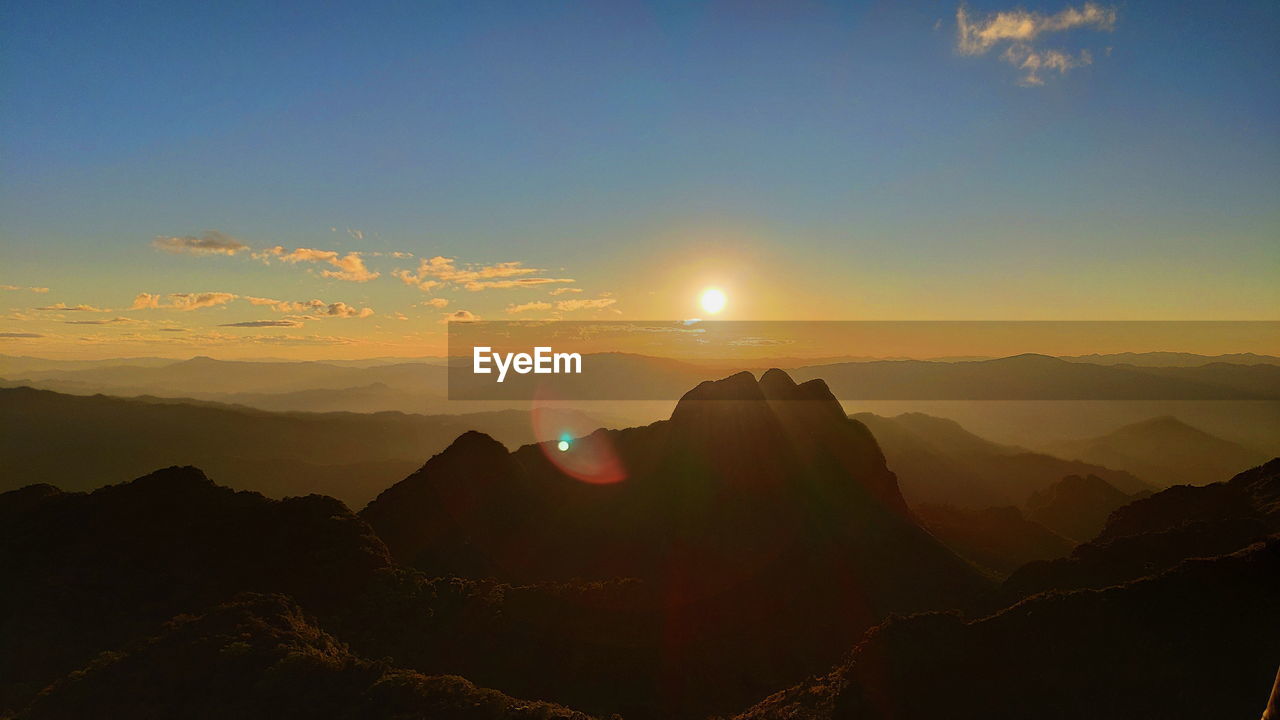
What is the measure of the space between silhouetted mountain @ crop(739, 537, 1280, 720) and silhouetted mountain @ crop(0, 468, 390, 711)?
34.2 m

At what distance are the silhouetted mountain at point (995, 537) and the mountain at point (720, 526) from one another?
11922mm

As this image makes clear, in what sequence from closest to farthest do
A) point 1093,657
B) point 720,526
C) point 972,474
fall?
point 1093,657 < point 720,526 < point 972,474

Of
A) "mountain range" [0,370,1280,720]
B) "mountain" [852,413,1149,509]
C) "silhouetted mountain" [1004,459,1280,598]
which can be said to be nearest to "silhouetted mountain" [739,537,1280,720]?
"mountain range" [0,370,1280,720]

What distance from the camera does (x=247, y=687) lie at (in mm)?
25766

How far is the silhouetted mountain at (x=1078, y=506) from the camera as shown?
10219 centimetres

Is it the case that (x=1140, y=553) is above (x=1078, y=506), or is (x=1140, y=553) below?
above

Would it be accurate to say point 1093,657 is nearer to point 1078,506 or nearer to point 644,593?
point 644,593

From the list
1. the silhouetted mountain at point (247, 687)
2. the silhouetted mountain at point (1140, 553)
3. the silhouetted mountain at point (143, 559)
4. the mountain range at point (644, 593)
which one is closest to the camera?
the silhouetted mountain at point (247, 687)

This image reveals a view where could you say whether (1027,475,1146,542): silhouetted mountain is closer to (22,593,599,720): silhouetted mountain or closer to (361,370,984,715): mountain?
(361,370,984,715): mountain

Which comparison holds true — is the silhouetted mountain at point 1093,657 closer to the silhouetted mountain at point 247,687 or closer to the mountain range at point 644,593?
the mountain range at point 644,593

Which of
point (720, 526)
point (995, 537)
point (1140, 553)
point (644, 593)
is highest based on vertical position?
point (1140, 553)

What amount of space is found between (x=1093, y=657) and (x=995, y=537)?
62.8m

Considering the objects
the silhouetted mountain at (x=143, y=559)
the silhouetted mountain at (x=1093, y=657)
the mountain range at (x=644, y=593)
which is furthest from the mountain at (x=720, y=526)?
the silhouetted mountain at (x=1093, y=657)

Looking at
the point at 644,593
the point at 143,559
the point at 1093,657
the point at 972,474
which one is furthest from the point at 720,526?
the point at 972,474
